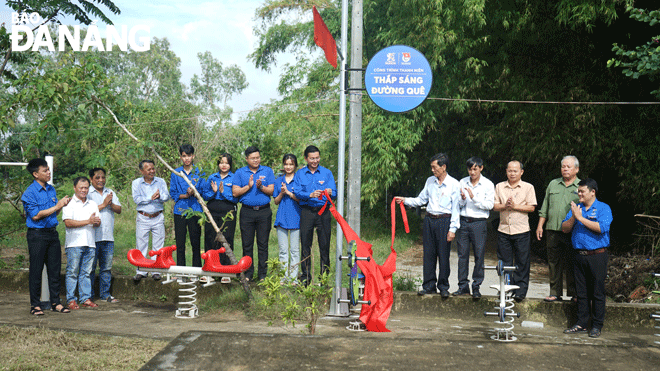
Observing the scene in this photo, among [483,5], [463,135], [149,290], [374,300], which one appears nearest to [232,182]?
[149,290]

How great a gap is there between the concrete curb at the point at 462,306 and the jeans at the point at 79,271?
1.84ft

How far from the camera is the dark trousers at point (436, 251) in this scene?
698 centimetres

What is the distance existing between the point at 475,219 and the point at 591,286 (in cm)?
142

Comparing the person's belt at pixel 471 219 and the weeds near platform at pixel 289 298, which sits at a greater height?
the person's belt at pixel 471 219

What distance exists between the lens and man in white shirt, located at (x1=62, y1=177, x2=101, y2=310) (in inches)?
283

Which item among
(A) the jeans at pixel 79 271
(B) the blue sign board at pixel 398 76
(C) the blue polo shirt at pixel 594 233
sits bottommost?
(A) the jeans at pixel 79 271

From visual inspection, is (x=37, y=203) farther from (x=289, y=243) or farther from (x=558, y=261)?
(x=558, y=261)

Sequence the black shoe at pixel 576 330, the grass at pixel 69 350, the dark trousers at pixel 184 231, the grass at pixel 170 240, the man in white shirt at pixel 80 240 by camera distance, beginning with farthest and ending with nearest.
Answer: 1. the grass at pixel 170 240
2. the dark trousers at pixel 184 231
3. the man in white shirt at pixel 80 240
4. the black shoe at pixel 576 330
5. the grass at pixel 69 350

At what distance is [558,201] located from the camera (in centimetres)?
679

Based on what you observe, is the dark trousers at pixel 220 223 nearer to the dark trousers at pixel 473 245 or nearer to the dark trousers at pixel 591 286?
the dark trousers at pixel 473 245

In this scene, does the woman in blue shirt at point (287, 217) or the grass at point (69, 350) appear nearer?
the grass at point (69, 350)

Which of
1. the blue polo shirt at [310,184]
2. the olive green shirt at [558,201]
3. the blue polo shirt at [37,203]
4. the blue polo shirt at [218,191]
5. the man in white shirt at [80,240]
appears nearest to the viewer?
the olive green shirt at [558,201]

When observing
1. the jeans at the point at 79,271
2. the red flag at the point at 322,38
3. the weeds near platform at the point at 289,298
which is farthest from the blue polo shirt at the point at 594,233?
the jeans at the point at 79,271

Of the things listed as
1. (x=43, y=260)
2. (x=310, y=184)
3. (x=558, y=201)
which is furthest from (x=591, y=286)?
(x=43, y=260)
